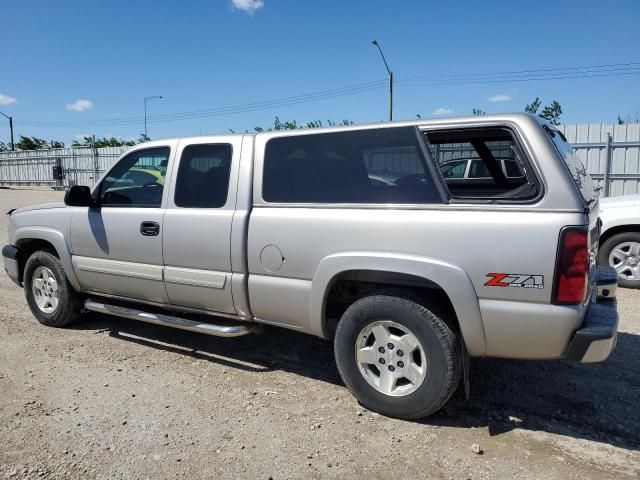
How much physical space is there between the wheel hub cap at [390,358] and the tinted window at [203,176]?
5.02 feet

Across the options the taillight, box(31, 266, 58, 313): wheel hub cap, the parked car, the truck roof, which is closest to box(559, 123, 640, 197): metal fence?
the parked car

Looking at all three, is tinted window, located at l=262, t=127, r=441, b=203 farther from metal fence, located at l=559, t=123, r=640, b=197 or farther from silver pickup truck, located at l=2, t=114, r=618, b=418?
metal fence, located at l=559, t=123, r=640, b=197

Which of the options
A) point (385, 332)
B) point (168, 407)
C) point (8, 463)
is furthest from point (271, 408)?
point (8, 463)

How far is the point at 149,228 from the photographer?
422 cm

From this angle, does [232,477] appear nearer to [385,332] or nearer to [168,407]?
[168,407]

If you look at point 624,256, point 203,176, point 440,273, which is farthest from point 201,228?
point 624,256

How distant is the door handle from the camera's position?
4.17 meters

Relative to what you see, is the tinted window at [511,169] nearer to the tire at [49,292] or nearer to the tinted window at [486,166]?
the tinted window at [486,166]

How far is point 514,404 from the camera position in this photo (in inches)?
139

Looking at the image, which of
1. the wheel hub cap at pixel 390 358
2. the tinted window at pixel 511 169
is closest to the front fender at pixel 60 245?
the wheel hub cap at pixel 390 358

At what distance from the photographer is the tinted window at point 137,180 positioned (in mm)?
4359

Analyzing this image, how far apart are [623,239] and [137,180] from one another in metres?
5.95

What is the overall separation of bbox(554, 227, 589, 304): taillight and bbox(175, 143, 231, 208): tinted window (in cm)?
237

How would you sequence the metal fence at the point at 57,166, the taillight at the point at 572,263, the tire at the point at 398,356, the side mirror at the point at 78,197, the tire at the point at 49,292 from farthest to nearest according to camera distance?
the metal fence at the point at 57,166, the tire at the point at 49,292, the side mirror at the point at 78,197, the tire at the point at 398,356, the taillight at the point at 572,263
